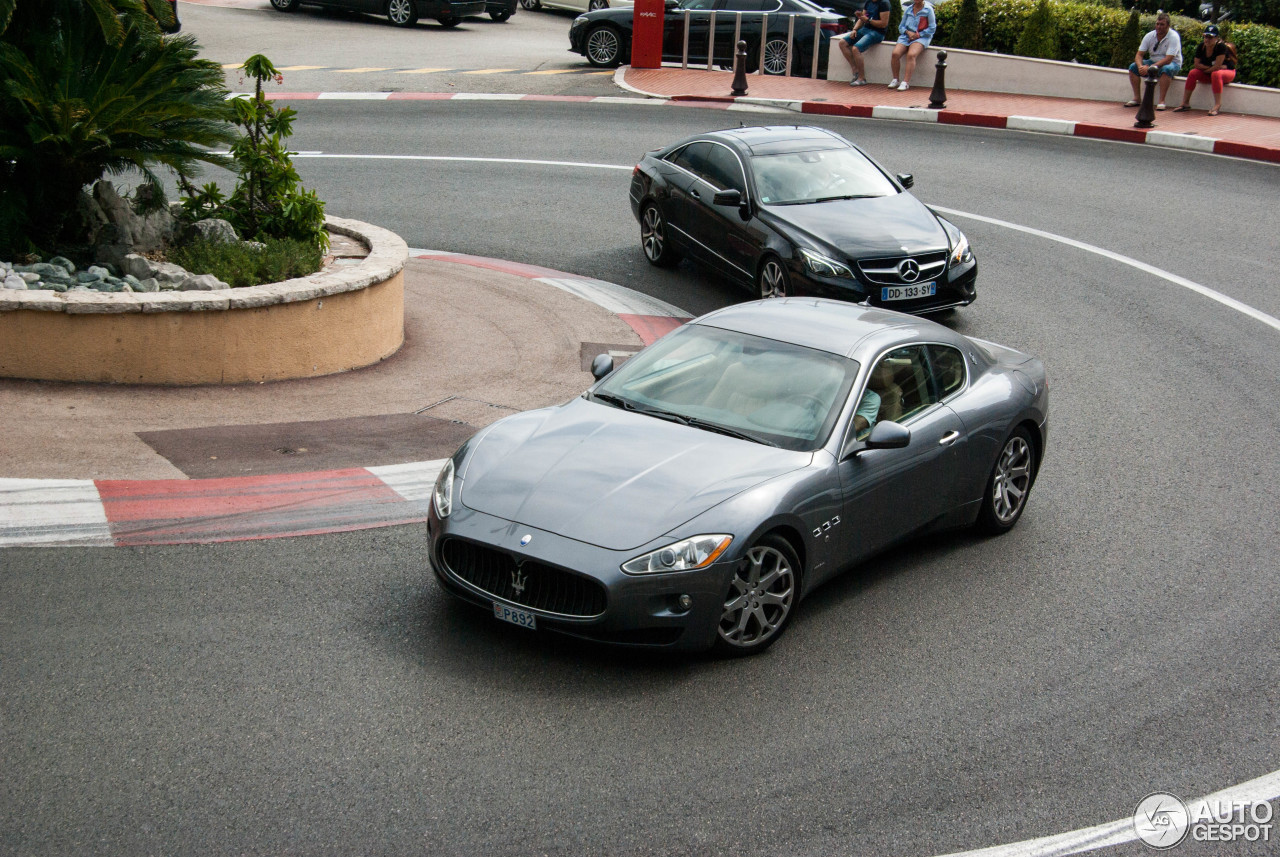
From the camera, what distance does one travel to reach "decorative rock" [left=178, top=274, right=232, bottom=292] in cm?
967

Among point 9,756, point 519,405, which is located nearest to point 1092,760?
point 9,756

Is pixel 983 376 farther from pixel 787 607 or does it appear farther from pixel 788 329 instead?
pixel 787 607

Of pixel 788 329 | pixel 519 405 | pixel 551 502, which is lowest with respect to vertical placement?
pixel 519 405

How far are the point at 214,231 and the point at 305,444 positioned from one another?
3.00m

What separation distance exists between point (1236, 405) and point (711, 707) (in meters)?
6.73

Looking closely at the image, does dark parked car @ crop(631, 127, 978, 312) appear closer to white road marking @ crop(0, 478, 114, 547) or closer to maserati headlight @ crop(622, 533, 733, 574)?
maserati headlight @ crop(622, 533, 733, 574)

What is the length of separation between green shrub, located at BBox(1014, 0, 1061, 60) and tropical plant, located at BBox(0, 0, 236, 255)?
18.4 m

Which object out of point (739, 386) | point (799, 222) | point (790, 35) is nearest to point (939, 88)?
point (790, 35)

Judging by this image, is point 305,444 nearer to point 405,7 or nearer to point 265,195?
point 265,195

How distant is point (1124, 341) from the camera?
39.6ft

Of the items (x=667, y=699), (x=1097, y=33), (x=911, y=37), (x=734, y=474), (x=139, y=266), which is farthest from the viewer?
(x=1097, y=33)

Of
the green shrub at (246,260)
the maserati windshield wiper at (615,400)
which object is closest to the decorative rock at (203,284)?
the green shrub at (246,260)

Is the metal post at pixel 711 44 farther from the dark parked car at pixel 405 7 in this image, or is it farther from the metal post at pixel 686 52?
the dark parked car at pixel 405 7

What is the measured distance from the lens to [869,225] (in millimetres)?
12055
